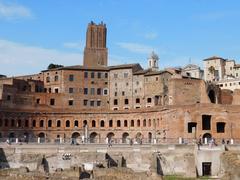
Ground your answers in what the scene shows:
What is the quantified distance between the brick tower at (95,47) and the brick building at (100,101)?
9.08 meters

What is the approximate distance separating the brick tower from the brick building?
908 centimetres

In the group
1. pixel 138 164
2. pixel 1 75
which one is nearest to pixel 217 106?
pixel 138 164

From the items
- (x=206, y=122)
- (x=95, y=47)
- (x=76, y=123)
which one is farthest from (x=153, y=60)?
(x=206, y=122)

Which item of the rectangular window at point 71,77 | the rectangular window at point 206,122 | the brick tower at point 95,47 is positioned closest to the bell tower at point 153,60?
the brick tower at point 95,47

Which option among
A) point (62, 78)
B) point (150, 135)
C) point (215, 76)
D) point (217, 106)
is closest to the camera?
point (217, 106)

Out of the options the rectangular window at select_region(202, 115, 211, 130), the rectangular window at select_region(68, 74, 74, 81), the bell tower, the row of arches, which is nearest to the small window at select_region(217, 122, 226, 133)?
the rectangular window at select_region(202, 115, 211, 130)

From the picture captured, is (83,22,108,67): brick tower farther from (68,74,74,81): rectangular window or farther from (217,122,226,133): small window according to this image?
(217,122,226,133): small window

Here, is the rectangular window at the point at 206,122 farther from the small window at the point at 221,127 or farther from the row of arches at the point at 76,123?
the row of arches at the point at 76,123

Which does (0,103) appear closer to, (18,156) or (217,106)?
(18,156)

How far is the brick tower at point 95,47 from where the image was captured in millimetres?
88438

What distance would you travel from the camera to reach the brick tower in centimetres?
8844

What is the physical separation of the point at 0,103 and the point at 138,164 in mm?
31465

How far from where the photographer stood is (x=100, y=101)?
7844 centimetres

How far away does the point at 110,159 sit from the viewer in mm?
47562
